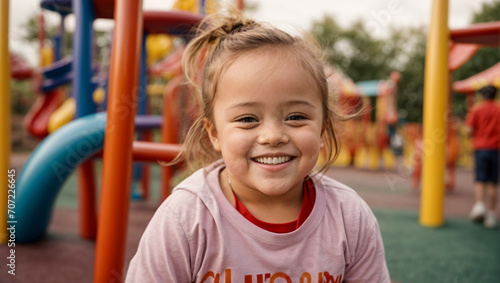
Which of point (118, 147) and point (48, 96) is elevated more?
point (118, 147)

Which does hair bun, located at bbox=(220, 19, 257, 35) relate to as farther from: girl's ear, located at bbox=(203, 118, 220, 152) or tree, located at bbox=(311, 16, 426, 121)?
tree, located at bbox=(311, 16, 426, 121)

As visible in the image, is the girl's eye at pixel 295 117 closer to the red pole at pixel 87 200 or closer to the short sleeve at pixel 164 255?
the short sleeve at pixel 164 255

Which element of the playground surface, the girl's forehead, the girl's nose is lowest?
the playground surface

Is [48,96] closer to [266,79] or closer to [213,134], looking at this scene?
[213,134]

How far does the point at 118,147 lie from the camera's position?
102cm

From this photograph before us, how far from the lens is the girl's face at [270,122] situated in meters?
0.85

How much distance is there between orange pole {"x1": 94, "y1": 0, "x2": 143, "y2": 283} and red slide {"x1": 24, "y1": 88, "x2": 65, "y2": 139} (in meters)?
2.30

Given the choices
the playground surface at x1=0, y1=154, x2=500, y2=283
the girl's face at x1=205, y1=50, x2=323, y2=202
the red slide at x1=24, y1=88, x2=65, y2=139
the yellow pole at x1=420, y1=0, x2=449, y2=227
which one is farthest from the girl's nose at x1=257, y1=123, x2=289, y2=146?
the red slide at x1=24, y1=88, x2=65, y2=139

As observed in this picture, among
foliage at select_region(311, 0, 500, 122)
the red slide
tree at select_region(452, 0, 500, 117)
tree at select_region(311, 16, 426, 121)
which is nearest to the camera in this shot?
the red slide

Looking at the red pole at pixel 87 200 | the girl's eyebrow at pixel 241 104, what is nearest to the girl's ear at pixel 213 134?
the girl's eyebrow at pixel 241 104

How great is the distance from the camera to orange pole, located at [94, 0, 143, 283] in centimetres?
101

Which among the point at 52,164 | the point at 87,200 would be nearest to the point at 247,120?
the point at 52,164

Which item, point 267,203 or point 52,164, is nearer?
point 267,203

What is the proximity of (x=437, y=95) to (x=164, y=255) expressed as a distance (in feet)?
6.86
